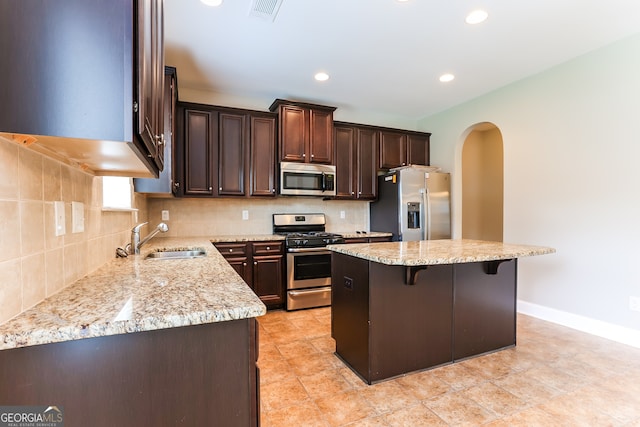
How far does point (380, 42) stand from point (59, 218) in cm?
269

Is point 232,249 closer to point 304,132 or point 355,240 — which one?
point 355,240

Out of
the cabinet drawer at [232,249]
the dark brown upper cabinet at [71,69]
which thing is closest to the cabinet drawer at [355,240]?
the cabinet drawer at [232,249]

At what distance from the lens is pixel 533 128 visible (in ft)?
11.1

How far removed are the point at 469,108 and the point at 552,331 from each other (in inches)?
111

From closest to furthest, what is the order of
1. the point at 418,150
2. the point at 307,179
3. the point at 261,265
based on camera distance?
the point at 261,265 < the point at 307,179 < the point at 418,150

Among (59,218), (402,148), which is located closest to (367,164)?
(402,148)

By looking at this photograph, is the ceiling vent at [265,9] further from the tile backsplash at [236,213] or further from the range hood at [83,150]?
the tile backsplash at [236,213]

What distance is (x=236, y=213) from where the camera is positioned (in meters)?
3.99

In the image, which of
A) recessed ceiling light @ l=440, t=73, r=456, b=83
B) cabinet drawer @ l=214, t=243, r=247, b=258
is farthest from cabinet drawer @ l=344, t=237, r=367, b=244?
recessed ceiling light @ l=440, t=73, r=456, b=83

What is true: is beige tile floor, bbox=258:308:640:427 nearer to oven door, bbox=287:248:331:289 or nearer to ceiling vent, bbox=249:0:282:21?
oven door, bbox=287:248:331:289

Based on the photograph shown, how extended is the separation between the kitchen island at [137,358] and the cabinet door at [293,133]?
2947 millimetres

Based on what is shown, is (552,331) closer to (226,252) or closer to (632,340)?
(632,340)

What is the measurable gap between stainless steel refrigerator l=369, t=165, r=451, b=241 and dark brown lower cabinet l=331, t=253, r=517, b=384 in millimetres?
1576

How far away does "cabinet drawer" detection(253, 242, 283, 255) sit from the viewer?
354 centimetres
